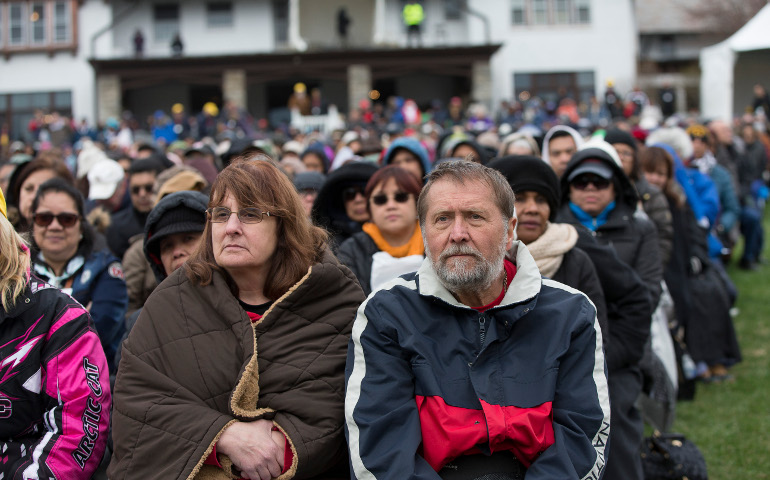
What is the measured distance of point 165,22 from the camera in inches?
1353

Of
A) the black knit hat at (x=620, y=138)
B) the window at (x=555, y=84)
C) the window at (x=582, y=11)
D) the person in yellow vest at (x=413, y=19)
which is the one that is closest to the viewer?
the black knit hat at (x=620, y=138)

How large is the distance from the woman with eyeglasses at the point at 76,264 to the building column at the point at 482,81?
28.7 meters

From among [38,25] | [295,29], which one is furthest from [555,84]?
[38,25]

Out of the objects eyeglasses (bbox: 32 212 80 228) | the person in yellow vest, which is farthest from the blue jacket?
the person in yellow vest

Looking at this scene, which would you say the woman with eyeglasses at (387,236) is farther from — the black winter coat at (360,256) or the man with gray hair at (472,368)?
the man with gray hair at (472,368)

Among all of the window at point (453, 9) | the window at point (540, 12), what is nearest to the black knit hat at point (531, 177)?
the window at point (453, 9)

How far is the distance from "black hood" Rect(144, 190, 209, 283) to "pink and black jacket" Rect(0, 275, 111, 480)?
90 centimetres

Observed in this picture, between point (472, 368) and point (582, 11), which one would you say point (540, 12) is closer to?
point (582, 11)

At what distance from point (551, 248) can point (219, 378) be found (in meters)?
1.80

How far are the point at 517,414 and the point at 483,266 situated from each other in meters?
0.58

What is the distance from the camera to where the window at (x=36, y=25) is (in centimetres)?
3353

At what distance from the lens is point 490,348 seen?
3.02 m

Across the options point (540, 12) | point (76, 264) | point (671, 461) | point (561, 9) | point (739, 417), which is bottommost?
point (739, 417)

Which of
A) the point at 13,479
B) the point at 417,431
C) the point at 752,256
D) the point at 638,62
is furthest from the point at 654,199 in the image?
the point at 638,62
